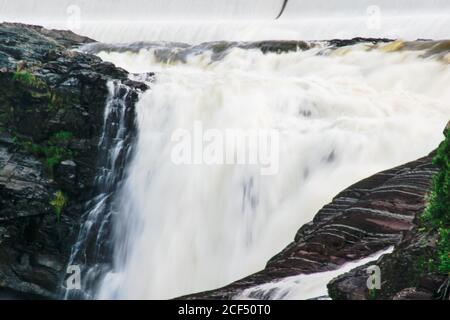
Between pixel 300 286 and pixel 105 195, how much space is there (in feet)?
16.3

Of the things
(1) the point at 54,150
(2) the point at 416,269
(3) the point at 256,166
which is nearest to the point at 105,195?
(1) the point at 54,150

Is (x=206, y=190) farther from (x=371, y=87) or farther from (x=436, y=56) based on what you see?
(x=436, y=56)

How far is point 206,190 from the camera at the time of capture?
919 cm

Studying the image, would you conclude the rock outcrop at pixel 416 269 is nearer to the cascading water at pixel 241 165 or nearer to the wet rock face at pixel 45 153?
the cascading water at pixel 241 165

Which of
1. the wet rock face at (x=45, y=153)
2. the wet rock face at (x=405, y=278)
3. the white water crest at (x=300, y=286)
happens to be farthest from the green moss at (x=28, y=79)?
the wet rock face at (x=405, y=278)

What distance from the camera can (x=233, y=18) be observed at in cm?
1752

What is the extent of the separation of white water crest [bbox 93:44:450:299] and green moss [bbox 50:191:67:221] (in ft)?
3.41

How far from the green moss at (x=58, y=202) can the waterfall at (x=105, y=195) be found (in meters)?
0.39

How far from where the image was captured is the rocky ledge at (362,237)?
538cm

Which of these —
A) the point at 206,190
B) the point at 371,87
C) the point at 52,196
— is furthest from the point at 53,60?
the point at 371,87

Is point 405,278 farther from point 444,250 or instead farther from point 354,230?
point 354,230
